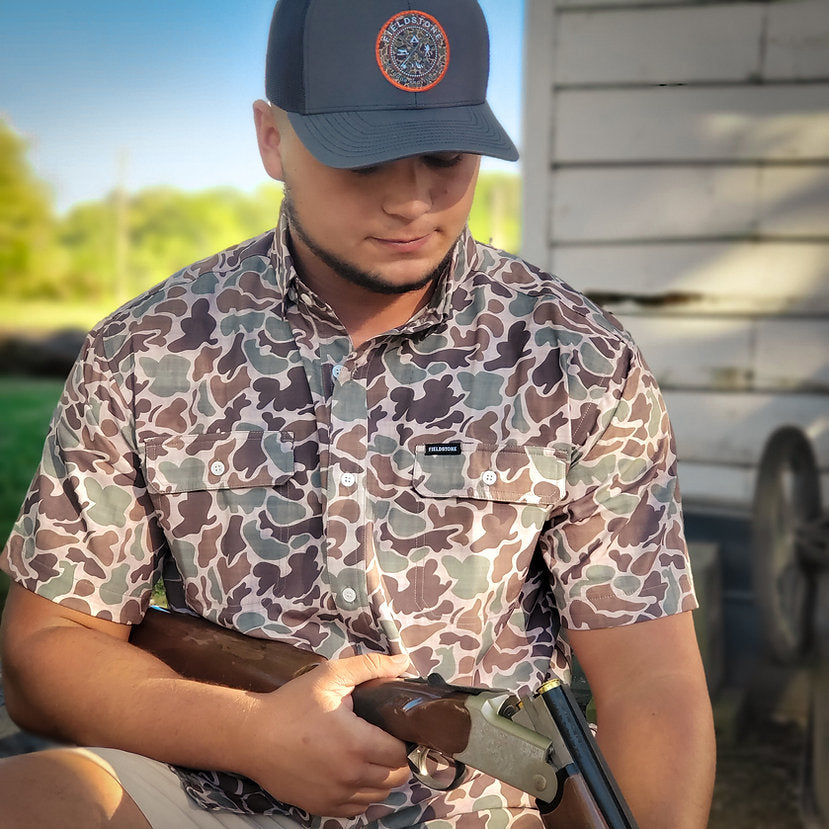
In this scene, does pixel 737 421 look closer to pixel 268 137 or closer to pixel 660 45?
pixel 660 45

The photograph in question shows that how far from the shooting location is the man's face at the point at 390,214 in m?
1.81

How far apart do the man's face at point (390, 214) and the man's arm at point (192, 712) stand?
2.16ft

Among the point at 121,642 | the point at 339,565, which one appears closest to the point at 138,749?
the point at 121,642

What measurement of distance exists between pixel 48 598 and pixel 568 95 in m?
3.18

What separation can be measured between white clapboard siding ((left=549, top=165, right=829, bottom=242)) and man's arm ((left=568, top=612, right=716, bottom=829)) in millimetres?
2852

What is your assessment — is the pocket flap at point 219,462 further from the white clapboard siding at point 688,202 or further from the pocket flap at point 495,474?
the white clapboard siding at point 688,202

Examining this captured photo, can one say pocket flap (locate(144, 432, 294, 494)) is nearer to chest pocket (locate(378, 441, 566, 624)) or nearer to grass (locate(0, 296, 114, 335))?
chest pocket (locate(378, 441, 566, 624))

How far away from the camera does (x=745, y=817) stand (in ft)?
12.1

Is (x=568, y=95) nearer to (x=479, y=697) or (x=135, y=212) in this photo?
(x=479, y=697)

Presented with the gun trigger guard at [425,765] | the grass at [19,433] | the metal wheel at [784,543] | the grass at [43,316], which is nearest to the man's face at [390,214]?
the gun trigger guard at [425,765]

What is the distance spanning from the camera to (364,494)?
184 cm

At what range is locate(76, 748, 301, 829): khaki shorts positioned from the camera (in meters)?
1.71

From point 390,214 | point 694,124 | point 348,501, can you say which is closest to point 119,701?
point 348,501

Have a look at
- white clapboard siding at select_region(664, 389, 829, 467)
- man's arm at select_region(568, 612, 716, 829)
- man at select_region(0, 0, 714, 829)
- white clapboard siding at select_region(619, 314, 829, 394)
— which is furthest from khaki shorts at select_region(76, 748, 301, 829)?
white clapboard siding at select_region(619, 314, 829, 394)
